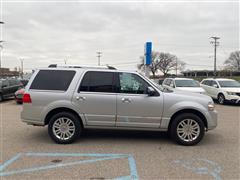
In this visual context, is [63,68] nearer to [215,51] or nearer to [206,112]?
[206,112]

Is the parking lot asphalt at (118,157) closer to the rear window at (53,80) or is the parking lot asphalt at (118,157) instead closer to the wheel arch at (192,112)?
the wheel arch at (192,112)

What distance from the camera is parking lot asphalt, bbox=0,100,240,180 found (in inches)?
145

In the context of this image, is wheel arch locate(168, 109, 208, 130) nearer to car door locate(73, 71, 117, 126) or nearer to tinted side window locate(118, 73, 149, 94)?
tinted side window locate(118, 73, 149, 94)

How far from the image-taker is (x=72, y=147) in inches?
197

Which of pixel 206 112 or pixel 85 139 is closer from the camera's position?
pixel 206 112

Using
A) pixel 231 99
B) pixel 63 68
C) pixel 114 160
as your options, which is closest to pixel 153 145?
A: pixel 114 160

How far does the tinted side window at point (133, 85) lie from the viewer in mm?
5273

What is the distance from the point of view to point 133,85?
5.30 m

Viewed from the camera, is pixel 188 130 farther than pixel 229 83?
No

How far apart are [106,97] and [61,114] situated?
118cm

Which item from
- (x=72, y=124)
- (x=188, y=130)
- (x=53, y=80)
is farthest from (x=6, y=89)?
(x=188, y=130)

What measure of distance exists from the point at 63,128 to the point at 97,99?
1114 millimetres

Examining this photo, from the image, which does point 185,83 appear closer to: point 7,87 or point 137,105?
point 137,105

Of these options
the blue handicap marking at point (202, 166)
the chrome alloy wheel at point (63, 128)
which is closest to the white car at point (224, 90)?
the blue handicap marking at point (202, 166)
